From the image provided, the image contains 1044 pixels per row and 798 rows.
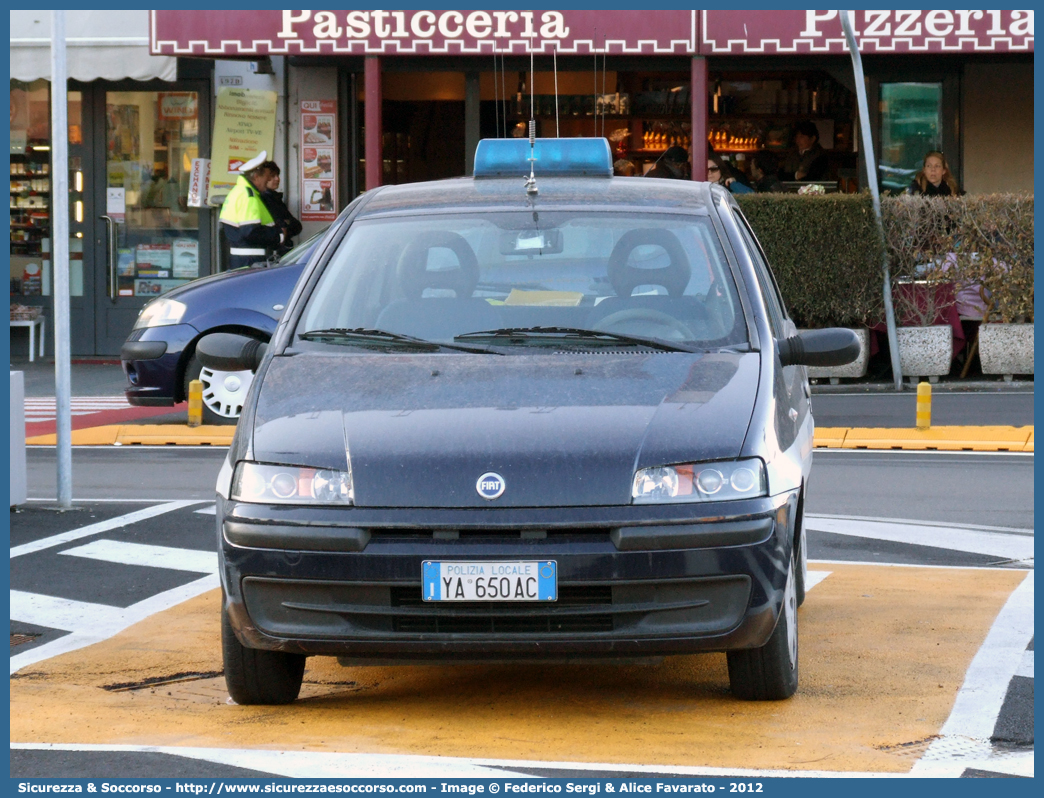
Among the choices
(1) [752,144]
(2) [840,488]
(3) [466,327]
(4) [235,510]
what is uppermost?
(1) [752,144]

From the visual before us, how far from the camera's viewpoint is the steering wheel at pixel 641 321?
566 centimetres

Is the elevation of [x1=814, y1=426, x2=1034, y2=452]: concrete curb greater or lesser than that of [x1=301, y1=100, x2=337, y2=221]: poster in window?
lesser

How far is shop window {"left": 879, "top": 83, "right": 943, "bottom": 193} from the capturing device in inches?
776

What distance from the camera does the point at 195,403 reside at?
13391 mm

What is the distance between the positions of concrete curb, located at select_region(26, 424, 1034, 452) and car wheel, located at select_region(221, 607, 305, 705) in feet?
25.4

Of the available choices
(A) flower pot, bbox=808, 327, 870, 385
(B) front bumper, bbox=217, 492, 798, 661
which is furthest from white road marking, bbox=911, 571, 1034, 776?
(A) flower pot, bbox=808, 327, 870, 385

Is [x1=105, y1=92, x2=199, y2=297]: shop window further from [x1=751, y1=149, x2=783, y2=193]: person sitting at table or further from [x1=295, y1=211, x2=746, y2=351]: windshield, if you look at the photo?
[x1=295, y1=211, x2=746, y2=351]: windshield

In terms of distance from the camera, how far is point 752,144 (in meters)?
20.7

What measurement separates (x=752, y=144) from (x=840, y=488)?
10.7 m
